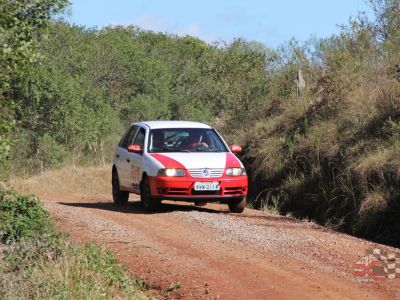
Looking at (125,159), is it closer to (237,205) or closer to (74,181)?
(237,205)

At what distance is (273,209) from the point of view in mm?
19531

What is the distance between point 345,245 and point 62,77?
29745mm

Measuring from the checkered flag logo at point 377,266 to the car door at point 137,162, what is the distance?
5893 millimetres

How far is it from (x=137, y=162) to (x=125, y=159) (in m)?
0.98

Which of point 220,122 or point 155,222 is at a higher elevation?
point 220,122

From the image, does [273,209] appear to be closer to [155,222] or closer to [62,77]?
[155,222]

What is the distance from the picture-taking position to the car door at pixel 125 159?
18234mm

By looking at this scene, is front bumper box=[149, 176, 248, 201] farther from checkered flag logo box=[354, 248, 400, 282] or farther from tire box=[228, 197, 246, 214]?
checkered flag logo box=[354, 248, 400, 282]

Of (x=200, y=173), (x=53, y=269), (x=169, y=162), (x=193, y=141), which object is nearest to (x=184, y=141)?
(x=193, y=141)

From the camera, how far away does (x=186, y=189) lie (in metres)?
16.4

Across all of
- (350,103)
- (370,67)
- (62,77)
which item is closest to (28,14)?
(350,103)

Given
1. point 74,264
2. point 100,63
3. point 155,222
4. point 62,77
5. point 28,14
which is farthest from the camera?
point 100,63

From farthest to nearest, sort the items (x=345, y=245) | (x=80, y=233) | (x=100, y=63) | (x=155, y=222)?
(x=100, y=63) → (x=155, y=222) → (x=80, y=233) → (x=345, y=245)

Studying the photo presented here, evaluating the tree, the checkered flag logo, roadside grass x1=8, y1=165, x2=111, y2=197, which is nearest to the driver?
the checkered flag logo
